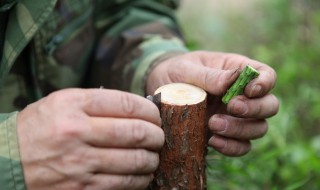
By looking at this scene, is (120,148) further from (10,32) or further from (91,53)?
(91,53)

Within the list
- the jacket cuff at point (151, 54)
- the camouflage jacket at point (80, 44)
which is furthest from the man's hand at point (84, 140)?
the jacket cuff at point (151, 54)

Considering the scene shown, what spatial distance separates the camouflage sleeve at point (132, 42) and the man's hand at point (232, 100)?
0.31 meters

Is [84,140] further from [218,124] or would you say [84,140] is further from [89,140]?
[218,124]

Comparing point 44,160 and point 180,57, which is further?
point 180,57

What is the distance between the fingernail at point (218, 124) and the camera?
1.66m

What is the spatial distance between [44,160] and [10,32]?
0.65 m

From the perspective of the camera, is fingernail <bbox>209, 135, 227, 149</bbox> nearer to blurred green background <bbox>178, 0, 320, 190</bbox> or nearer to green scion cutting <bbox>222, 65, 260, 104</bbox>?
green scion cutting <bbox>222, 65, 260, 104</bbox>

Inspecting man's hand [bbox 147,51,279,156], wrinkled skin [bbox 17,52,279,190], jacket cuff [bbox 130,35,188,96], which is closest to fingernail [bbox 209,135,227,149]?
man's hand [bbox 147,51,279,156]

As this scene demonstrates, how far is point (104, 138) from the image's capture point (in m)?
1.40

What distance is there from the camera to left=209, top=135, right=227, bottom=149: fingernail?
5.64 ft

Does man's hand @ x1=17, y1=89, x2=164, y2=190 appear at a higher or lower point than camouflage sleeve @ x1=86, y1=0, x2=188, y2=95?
higher

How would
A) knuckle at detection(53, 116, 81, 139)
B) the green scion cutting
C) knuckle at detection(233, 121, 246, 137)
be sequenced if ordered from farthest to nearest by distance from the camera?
knuckle at detection(233, 121, 246, 137) → the green scion cutting → knuckle at detection(53, 116, 81, 139)

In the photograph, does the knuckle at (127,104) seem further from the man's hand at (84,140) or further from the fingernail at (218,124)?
the fingernail at (218,124)

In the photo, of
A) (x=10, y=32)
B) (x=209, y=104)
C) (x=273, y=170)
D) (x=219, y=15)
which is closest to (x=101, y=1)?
(x=10, y=32)
